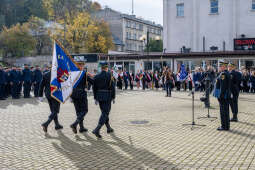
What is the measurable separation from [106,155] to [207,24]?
120ft

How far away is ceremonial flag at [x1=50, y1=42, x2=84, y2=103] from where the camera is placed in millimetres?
8406

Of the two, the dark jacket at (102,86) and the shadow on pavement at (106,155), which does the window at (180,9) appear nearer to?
the dark jacket at (102,86)

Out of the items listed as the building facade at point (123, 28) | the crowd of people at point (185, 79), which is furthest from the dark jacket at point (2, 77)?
the building facade at point (123, 28)

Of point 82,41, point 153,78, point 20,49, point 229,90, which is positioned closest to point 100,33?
point 82,41

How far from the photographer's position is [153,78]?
96.6 feet

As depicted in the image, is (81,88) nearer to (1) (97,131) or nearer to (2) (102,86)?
(2) (102,86)

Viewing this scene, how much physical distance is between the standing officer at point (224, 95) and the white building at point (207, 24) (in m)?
28.8

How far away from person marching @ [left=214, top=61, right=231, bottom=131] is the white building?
28.9m

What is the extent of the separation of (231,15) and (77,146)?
36.4m

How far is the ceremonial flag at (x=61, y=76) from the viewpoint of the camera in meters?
8.41

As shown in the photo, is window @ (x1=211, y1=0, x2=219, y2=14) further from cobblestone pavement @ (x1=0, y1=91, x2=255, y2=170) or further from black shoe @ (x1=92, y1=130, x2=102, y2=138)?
black shoe @ (x1=92, y1=130, x2=102, y2=138)

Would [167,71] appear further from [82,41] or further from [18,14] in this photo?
[18,14]

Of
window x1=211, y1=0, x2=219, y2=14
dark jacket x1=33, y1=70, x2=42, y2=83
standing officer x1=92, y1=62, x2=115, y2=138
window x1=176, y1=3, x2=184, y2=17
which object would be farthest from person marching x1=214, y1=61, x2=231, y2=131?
window x1=176, y1=3, x2=184, y2=17

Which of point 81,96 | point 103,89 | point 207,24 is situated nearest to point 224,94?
point 103,89
